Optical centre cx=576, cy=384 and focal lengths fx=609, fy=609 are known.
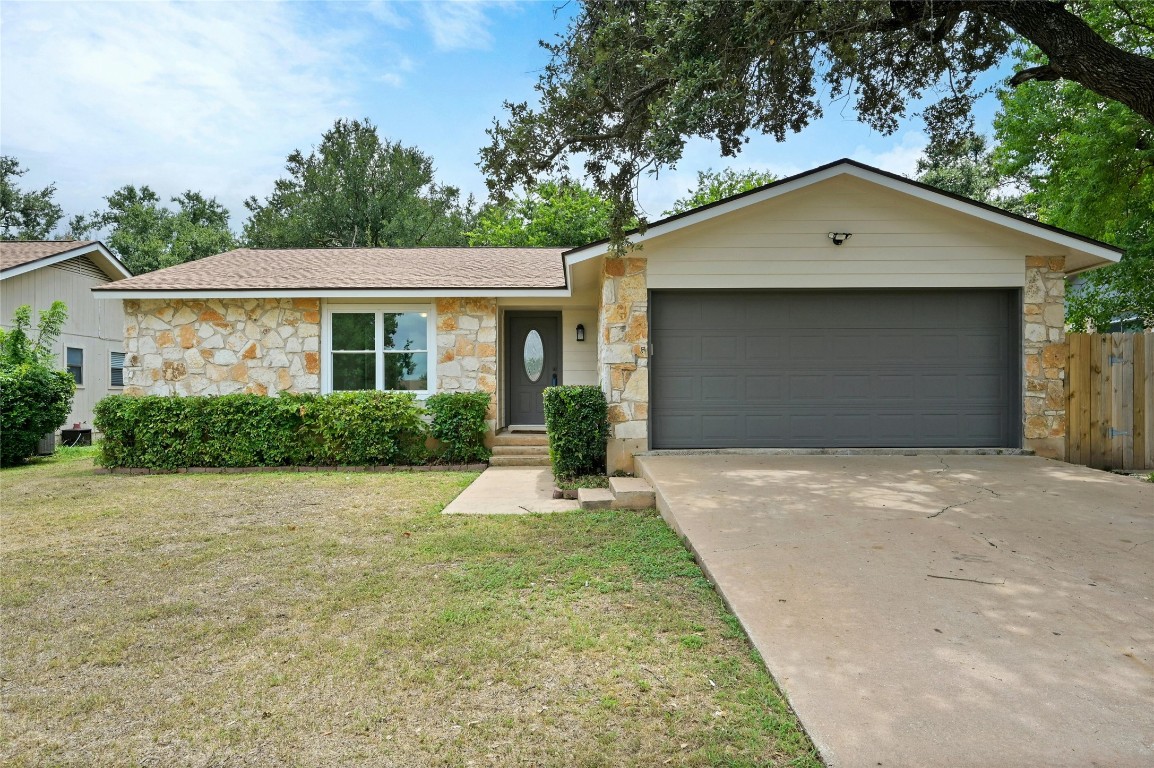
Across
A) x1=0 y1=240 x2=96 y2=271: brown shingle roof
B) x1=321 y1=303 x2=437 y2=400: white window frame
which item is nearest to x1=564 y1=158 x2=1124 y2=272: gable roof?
x1=321 y1=303 x2=437 y2=400: white window frame

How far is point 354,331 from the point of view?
1052cm

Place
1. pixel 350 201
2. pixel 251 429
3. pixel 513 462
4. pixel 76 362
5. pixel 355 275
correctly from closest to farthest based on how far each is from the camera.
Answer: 1. pixel 251 429
2. pixel 513 462
3. pixel 355 275
4. pixel 76 362
5. pixel 350 201

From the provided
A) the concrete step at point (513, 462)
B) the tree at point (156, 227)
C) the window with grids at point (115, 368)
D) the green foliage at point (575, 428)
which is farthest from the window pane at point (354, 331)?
the tree at point (156, 227)

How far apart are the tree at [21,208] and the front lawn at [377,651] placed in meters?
31.4

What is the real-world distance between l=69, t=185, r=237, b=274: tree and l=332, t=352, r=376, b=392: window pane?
68.0 ft

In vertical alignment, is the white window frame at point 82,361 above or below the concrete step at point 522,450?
above

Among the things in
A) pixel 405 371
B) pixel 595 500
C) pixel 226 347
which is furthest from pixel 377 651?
pixel 226 347

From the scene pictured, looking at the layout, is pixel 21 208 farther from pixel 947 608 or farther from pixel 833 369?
pixel 947 608

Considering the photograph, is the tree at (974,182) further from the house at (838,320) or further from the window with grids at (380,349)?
the window with grids at (380,349)

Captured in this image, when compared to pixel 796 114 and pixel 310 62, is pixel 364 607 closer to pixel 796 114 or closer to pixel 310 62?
pixel 796 114

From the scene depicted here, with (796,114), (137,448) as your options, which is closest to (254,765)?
(796,114)

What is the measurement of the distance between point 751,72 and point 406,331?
6.70 metres

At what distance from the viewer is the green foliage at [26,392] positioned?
399 inches

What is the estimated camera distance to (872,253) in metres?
7.99
